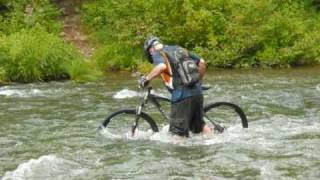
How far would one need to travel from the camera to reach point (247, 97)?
1805 cm

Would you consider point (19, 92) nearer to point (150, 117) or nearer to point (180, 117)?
point (150, 117)

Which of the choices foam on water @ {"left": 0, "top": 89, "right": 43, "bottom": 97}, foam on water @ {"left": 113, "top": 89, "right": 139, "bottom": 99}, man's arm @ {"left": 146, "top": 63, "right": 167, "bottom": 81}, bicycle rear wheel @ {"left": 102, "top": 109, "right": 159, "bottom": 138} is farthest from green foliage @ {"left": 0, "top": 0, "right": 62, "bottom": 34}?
man's arm @ {"left": 146, "top": 63, "right": 167, "bottom": 81}

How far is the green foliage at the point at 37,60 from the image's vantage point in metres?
23.4

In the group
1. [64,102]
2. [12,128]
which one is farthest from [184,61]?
[64,102]

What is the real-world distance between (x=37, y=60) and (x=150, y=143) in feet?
38.8

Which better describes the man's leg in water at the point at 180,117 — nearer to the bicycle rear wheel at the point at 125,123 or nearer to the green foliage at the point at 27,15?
the bicycle rear wheel at the point at 125,123

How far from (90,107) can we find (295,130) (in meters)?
5.75

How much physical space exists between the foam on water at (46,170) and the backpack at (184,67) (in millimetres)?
2333

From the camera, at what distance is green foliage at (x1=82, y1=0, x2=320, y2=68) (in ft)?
89.5

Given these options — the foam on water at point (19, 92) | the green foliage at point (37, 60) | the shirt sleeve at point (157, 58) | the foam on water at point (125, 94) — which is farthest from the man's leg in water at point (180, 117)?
the green foliage at point (37, 60)

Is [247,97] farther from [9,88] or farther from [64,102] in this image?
[9,88]

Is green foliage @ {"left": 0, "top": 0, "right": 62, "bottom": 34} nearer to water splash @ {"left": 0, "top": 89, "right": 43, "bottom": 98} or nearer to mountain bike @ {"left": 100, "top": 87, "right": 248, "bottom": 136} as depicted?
water splash @ {"left": 0, "top": 89, "right": 43, "bottom": 98}

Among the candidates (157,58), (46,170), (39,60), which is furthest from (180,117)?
(39,60)

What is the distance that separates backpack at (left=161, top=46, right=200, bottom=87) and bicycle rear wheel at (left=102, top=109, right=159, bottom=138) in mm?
1199
